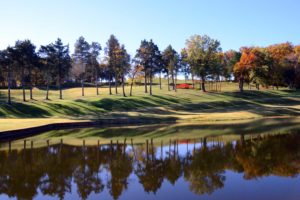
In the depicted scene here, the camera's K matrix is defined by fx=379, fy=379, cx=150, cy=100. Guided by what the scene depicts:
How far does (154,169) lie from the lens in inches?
883

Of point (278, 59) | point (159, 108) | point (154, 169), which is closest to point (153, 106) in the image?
point (159, 108)

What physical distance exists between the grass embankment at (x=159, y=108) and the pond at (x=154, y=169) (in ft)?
86.5

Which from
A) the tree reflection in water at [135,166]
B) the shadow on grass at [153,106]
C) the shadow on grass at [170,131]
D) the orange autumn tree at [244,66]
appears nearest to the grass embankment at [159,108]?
the shadow on grass at [153,106]

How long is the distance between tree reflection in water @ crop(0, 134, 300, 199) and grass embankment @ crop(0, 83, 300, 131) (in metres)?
27.8

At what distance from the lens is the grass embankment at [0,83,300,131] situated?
64750 millimetres

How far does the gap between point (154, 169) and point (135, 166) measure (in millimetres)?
1692

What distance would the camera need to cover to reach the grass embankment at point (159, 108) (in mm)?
64750

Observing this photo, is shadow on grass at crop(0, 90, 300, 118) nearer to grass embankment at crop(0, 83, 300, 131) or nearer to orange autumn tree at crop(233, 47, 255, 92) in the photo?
grass embankment at crop(0, 83, 300, 131)

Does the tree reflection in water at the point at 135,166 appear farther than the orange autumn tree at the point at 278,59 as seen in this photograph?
No

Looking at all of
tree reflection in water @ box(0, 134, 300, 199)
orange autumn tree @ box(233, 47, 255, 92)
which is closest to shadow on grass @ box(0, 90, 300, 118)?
orange autumn tree @ box(233, 47, 255, 92)

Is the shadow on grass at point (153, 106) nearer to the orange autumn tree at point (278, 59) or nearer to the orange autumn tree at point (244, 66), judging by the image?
the orange autumn tree at point (244, 66)

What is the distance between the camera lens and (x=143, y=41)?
310 ft

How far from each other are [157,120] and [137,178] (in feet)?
140

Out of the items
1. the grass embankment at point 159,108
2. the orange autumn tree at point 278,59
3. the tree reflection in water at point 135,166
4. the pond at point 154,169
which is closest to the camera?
the pond at point 154,169
